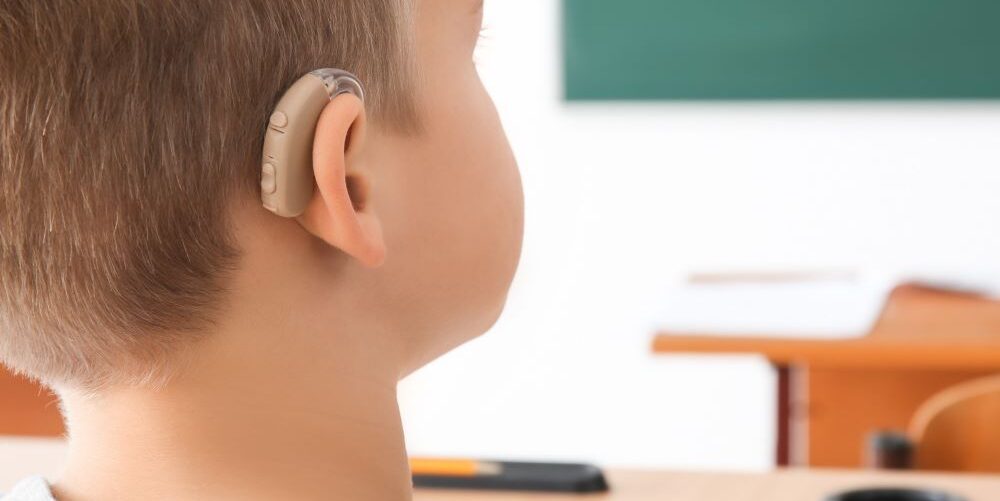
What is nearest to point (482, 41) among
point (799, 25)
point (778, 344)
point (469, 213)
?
point (469, 213)

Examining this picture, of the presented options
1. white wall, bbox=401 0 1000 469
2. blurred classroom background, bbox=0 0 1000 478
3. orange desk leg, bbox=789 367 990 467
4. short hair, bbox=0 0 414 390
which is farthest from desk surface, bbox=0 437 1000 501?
white wall, bbox=401 0 1000 469

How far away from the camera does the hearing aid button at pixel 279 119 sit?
62cm

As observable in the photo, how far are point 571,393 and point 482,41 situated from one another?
3.39 meters

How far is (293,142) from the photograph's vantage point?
62cm

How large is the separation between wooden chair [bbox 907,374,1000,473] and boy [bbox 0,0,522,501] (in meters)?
1.01

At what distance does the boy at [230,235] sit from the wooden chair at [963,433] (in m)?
1.01

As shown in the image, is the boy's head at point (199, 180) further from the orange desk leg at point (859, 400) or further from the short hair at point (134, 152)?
the orange desk leg at point (859, 400)

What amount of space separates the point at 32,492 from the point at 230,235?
20 centimetres

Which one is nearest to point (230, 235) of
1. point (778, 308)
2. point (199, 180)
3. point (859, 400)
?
point (199, 180)

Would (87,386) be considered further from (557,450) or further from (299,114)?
(557,450)

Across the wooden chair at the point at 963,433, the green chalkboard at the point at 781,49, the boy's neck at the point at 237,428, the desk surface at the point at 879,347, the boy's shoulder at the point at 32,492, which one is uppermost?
the green chalkboard at the point at 781,49

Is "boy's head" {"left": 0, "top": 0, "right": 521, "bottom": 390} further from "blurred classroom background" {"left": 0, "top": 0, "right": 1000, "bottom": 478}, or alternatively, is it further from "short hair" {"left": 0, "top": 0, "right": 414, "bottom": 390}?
"blurred classroom background" {"left": 0, "top": 0, "right": 1000, "bottom": 478}

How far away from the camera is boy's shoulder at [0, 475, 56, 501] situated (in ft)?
2.30

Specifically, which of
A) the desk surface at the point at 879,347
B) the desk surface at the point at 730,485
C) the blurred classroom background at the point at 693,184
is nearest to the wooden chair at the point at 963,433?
the desk surface at the point at 730,485
